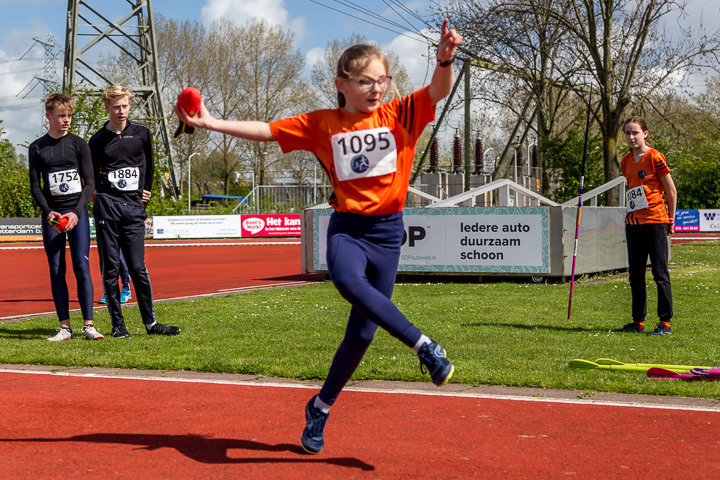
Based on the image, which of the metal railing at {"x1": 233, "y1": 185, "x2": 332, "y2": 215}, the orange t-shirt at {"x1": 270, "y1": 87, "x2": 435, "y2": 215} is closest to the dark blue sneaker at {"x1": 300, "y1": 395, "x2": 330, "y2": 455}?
the orange t-shirt at {"x1": 270, "y1": 87, "x2": 435, "y2": 215}

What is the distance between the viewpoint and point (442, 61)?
375 centimetres

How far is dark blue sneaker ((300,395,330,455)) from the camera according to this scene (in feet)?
12.8

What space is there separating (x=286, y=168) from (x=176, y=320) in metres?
58.8

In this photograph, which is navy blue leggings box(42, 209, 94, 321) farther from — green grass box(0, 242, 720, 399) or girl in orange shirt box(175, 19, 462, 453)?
girl in orange shirt box(175, 19, 462, 453)

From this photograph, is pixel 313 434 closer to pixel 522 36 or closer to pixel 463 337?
pixel 463 337

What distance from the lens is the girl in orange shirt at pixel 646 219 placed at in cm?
805

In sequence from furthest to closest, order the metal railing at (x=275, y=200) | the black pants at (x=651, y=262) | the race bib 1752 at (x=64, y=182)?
the metal railing at (x=275, y=200) < the black pants at (x=651, y=262) < the race bib 1752 at (x=64, y=182)

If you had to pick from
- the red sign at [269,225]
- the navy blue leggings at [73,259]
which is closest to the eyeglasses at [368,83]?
the navy blue leggings at [73,259]

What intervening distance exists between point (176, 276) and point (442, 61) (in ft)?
48.4

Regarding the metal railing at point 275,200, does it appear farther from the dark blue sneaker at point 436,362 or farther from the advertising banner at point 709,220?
the dark blue sneaker at point 436,362

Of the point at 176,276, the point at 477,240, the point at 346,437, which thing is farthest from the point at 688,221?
Answer: the point at 346,437

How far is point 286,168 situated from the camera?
67.6 metres

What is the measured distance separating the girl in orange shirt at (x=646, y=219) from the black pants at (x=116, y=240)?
183 inches

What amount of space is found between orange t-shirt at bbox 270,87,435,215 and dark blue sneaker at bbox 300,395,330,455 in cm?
96
